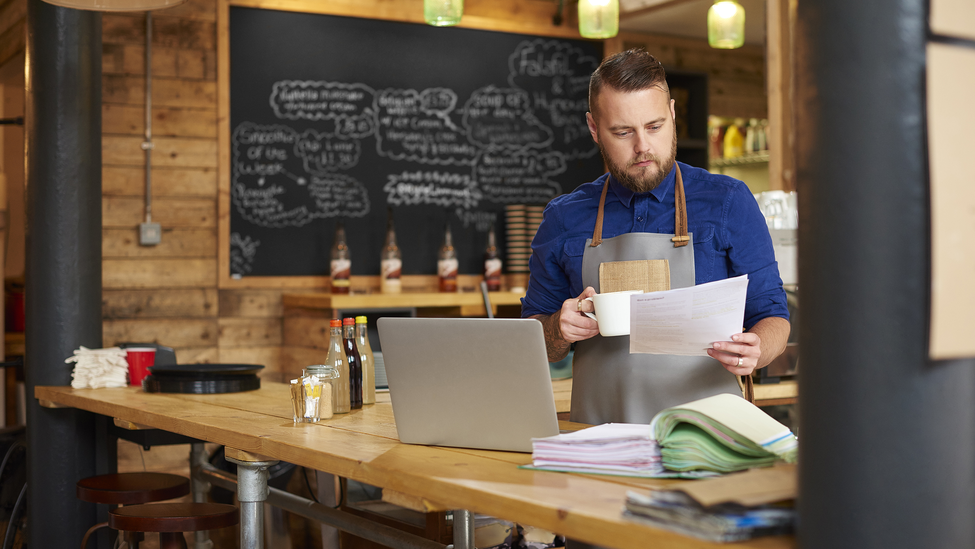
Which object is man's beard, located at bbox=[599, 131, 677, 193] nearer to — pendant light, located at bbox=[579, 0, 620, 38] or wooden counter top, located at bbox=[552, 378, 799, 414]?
wooden counter top, located at bbox=[552, 378, 799, 414]

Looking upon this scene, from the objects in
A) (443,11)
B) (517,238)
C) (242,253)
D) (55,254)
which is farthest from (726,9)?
(55,254)

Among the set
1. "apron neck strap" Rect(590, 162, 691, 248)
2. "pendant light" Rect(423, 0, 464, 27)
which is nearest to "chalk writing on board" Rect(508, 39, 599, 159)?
"pendant light" Rect(423, 0, 464, 27)

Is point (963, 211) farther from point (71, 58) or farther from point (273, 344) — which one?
point (273, 344)

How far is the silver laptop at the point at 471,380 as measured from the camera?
52.4 inches

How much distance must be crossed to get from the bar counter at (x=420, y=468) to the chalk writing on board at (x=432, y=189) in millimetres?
2326

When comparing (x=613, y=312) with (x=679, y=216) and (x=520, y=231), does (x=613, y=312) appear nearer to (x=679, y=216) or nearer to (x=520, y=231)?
(x=679, y=216)

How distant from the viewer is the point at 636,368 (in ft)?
6.01

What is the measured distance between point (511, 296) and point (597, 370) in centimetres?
246

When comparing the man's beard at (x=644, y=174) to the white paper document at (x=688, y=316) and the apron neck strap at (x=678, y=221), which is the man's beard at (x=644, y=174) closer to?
the apron neck strap at (x=678, y=221)

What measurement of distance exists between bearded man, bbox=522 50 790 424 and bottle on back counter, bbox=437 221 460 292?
2476 mm

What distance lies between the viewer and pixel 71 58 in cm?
290

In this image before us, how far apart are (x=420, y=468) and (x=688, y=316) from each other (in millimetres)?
476

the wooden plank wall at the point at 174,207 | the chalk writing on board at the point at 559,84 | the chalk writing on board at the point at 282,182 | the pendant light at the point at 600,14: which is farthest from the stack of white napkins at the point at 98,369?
the chalk writing on board at the point at 559,84

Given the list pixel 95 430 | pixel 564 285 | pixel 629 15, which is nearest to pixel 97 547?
pixel 95 430
